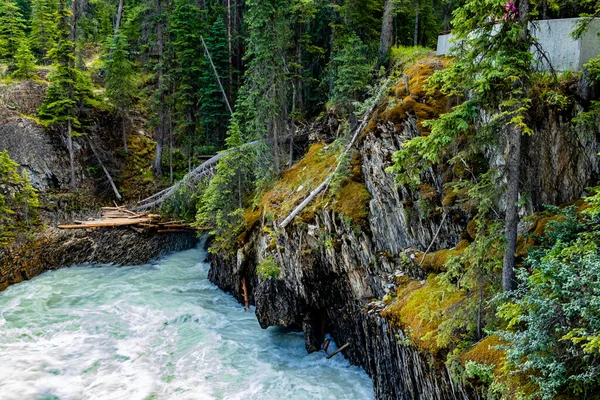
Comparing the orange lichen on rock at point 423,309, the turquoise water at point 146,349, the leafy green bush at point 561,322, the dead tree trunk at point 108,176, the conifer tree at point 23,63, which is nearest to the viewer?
the leafy green bush at point 561,322

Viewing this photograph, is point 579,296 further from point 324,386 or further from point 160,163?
point 160,163

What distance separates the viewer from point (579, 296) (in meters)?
4.85

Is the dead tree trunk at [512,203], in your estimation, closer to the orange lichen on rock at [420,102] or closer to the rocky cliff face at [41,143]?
the orange lichen on rock at [420,102]

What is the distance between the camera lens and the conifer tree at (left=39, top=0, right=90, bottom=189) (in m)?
22.7

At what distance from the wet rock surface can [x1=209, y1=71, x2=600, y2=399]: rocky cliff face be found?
848cm

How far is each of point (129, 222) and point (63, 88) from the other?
30.9ft

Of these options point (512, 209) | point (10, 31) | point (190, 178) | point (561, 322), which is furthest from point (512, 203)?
point (10, 31)

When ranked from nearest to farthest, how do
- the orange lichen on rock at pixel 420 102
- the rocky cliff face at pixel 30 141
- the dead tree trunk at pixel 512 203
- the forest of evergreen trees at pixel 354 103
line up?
the forest of evergreen trees at pixel 354 103 < the dead tree trunk at pixel 512 203 < the orange lichen on rock at pixel 420 102 < the rocky cliff face at pixel 30 141

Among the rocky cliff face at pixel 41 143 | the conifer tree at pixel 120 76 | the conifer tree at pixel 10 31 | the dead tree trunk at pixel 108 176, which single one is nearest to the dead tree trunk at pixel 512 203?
the dead tree trunk at pixel 108 176

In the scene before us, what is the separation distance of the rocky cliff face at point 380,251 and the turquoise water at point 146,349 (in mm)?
1102

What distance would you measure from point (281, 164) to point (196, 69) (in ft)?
41.0

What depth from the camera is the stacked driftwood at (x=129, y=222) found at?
67.3ft

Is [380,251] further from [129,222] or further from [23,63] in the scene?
[23,63]

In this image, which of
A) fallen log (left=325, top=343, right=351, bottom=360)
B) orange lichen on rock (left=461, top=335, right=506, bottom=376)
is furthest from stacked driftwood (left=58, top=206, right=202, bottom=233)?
orange lichen on rock (left=461, top=335, right=506, bottom=376)
